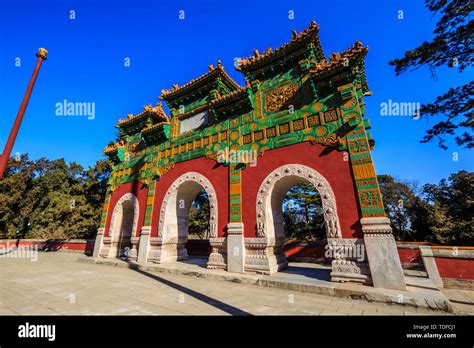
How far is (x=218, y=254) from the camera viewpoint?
316 inches

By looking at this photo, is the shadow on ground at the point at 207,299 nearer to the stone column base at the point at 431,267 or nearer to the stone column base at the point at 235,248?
the stone column base at the point at 235,248

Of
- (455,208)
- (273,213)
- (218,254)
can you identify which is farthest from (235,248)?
(455,208)

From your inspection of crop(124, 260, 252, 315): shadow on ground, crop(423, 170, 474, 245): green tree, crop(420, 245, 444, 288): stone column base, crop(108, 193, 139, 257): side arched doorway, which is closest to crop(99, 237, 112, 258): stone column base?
crop(108, 193, 139, 257): side arched doorway

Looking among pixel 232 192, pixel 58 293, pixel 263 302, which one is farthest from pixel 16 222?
pixel 263 302

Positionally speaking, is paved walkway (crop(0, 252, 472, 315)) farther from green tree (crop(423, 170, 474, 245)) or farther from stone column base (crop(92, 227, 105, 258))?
green tree (crop(423, 170, 474, 245))

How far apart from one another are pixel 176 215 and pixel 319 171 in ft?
23.5

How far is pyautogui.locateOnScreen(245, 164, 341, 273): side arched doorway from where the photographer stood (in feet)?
22.2

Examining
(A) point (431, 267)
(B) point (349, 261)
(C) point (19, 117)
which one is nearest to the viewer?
(C) point (19, 117)

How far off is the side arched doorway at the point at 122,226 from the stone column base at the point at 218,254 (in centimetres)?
579

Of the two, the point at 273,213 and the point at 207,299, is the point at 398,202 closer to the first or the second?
the point at 273,213

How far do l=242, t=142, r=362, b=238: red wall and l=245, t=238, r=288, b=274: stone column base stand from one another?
1.26ft

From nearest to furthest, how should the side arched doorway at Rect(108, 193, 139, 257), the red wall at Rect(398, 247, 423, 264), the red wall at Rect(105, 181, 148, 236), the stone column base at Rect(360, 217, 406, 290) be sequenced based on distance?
the stone column base at Rect(360, 217, 406, 290) → the red wall at Rect(398, 247, 423, 264) → the red wall at Rect(105, 181, 148, 236) → the side arched doorway at Rect(108, 193, 139, 257)

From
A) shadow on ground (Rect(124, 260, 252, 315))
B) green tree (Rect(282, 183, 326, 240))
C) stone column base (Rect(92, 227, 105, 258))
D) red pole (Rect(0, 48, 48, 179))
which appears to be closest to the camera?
shadow on ground (Rect(124, 260, 252, 315))

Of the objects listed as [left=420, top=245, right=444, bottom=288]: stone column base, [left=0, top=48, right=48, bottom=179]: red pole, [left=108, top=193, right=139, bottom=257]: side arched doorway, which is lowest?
[left=420, top=245, right=444, bottom=288]: stone column base
